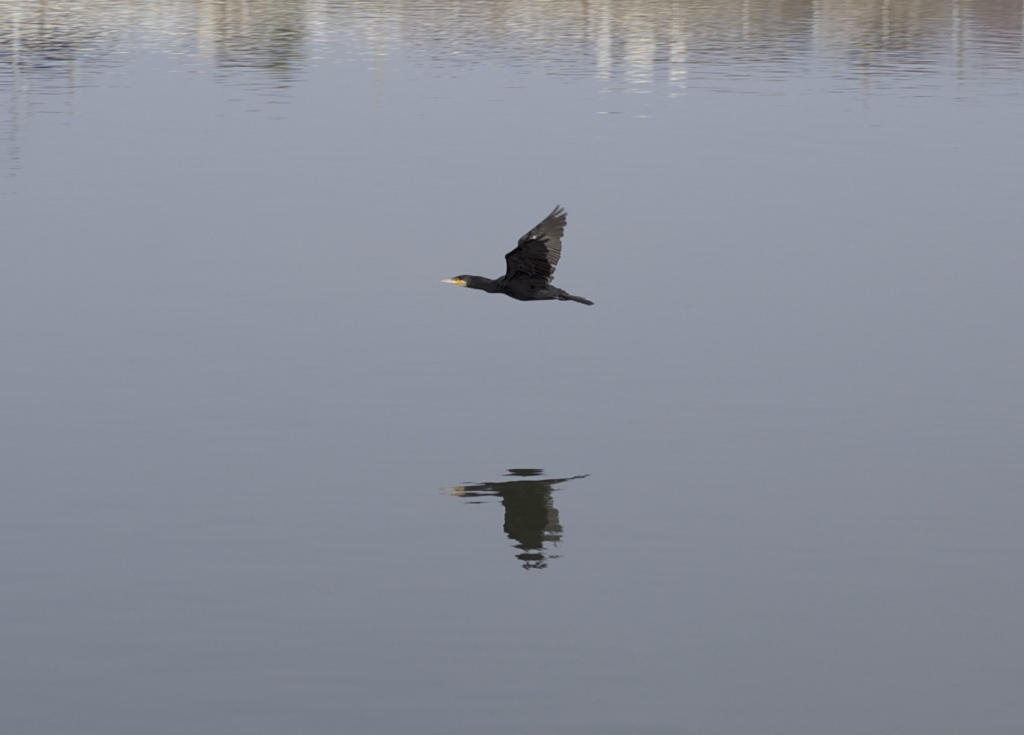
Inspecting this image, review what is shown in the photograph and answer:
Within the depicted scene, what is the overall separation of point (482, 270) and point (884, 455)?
32.1ft

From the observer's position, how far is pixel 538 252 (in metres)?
21.3

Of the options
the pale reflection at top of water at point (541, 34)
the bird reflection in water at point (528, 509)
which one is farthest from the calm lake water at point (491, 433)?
the pale reflection at top of water at point (541, 34)

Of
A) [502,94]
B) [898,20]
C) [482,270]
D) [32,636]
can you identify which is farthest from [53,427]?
[898,20]

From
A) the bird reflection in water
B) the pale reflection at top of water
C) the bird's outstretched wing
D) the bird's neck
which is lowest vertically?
the bird reflection in water

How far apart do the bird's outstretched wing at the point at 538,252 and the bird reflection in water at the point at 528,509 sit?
8.09 feet

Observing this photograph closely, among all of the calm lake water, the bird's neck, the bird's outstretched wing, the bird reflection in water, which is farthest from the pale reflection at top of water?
the bird reflection in water

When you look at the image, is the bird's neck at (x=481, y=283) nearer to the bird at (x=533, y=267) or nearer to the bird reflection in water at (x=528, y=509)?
the bird at (x=533, y=267)

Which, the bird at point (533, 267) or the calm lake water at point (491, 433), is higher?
the bird at point (533, 267)

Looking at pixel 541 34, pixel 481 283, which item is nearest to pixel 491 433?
pixel 481 283

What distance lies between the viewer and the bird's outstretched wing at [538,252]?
21156mm

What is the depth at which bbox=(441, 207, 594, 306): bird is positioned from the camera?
2117cm

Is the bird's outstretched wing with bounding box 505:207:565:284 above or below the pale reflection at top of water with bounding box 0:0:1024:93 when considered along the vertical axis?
above

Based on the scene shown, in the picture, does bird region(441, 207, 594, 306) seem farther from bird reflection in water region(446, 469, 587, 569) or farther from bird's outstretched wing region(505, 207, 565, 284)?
bird reflection in water region(446, 469, 587, 569)

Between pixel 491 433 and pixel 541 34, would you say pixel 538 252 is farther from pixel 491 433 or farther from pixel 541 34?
pixel 541 34
